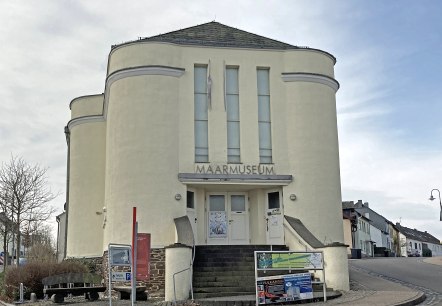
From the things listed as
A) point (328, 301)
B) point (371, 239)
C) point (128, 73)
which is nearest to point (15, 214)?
point (128, 73)

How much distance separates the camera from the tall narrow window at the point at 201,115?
22.6 meters

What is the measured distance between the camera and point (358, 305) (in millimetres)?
14680

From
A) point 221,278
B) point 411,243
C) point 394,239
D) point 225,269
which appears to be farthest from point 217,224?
point 411,243

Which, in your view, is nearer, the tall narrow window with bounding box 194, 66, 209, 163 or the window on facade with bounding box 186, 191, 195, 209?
the window on facade with bounding box 186, 191, 195, 209

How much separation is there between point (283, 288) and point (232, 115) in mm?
9250

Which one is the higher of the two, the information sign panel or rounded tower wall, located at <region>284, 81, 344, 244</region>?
rounded tower wall, located at <region>284, 81, 344, 244</region>

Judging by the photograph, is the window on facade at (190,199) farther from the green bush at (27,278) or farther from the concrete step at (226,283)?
the green bush at (27,278)

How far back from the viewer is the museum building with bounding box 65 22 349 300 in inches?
856

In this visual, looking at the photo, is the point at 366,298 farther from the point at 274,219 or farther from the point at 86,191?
the point at 86,191

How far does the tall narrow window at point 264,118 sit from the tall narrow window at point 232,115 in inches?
35.4

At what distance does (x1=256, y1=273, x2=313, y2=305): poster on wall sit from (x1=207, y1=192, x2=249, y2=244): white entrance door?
731cm

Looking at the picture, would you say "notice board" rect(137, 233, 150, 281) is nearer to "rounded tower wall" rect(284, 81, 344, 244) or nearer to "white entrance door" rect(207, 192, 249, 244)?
"white entrance door" rect(207, 192, 249, 244)

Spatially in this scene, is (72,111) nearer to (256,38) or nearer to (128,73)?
(128,73)

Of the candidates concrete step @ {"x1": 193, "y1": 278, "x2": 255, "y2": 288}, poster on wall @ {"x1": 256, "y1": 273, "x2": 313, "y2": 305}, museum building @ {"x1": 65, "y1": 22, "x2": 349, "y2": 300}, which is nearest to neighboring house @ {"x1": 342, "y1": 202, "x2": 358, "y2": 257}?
museum building @ {"x1": 65, "y1": 22, "x2": 349, "y2": 300}
